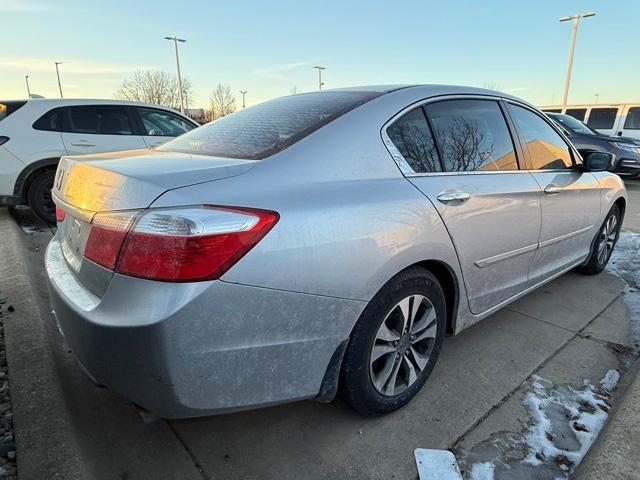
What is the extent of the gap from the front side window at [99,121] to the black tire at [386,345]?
218 inches

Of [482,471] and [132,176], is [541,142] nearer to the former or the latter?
[482,471]

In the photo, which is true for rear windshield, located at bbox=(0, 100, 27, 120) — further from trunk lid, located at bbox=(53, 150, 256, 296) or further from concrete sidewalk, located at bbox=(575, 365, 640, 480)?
concrete sidewalk, located at bbox=(575, 365, 640, 480)

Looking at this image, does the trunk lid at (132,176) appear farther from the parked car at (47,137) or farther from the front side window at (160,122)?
the front side window at (160,122)

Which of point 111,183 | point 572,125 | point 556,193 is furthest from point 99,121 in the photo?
point 572,125

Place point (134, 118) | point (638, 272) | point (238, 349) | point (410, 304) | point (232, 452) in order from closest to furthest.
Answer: point (238, 349) → point (232, 452) → point (410, 304) → point (638, 272) → point (134, 118)

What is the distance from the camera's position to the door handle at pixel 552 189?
2.87 metres

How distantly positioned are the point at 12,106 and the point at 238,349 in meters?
Answer: 5.70

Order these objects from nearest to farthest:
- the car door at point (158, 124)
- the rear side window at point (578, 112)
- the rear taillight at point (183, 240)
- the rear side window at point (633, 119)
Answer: the rear taillight at point (183, 240) → the car door at point (158, 124) → the rear side window at point (633, 119) → the rear side window at point (578, 112)

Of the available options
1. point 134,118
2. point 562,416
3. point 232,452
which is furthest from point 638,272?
point 134,118

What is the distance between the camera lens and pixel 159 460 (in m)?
1.87

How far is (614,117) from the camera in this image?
1334 centimetres

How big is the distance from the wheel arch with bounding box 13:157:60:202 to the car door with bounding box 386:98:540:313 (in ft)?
17.0

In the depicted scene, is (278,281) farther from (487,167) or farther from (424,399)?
(487,167)

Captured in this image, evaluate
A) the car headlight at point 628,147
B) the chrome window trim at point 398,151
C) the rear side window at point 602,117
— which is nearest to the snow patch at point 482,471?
the chrome window trim at point 398,151
